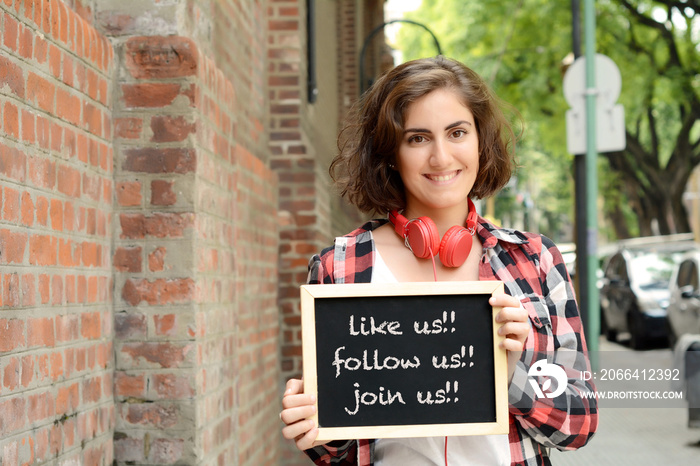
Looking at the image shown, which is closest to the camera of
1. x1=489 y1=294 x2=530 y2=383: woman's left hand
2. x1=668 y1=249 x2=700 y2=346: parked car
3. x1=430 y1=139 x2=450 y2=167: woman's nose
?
x1=489 y1=294 x2=530 y2=383: woman's left hand

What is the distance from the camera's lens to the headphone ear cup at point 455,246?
2.12 m

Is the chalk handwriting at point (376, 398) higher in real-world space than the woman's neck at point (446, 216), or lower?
lower

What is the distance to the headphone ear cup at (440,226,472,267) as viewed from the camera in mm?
2125

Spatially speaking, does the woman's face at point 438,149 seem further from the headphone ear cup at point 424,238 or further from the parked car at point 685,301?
the parked car at point 685,301

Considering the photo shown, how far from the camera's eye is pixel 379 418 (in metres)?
2.02

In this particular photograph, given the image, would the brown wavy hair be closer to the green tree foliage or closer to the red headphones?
the red headphones

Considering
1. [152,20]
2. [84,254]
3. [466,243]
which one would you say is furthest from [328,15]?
[466,243]

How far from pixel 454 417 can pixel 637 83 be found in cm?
1964

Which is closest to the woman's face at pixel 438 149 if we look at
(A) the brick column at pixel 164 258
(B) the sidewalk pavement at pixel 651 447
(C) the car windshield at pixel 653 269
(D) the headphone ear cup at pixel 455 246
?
(D) the headphone ear cup at pixel 455 246

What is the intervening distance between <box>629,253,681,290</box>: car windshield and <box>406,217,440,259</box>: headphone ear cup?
14.1m

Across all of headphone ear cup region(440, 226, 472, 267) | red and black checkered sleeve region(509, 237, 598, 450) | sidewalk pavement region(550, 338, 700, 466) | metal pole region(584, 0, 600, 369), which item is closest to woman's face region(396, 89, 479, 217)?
headphone ear cup region(440, 226, 472, 267)

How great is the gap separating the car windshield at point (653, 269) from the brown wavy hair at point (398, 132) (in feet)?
45.1

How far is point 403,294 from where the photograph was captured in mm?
2033

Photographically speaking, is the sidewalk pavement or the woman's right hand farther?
the sidewalk pavement
